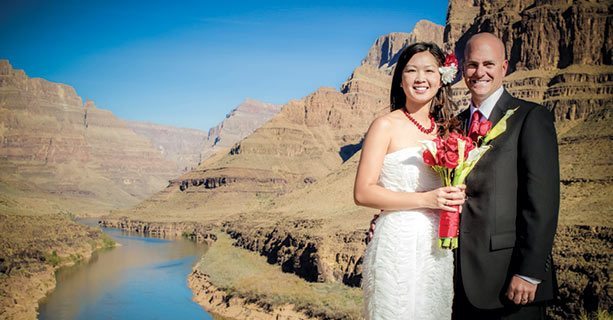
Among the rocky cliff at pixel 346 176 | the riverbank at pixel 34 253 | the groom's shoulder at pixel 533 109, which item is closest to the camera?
the groom's shoulder at pixel 533 109

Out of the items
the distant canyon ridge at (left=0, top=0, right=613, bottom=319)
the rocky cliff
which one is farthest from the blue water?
the rocky cliff

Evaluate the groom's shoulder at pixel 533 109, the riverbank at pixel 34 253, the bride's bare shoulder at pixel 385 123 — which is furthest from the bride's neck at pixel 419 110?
the riverbank at pixel 34 253

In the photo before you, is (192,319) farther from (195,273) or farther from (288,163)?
(288,163)

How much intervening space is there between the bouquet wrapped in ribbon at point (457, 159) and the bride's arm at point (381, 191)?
114 mm

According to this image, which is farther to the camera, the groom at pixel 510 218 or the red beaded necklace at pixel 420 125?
the red beaded necklace at pixel 420 125

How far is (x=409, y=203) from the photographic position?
432 cm

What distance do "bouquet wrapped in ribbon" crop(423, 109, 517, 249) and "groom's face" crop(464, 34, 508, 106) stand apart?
0.36m

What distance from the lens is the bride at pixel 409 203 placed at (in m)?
4.39

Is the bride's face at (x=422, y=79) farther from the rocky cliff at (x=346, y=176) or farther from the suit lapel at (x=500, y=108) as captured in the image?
the rocky cliff at (x=346, y=176)

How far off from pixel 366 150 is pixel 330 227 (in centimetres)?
4934

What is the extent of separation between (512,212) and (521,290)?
0.57 m

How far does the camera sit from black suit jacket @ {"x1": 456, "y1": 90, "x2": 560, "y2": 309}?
406 cm

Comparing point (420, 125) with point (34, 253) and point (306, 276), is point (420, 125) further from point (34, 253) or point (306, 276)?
point (34, 253)

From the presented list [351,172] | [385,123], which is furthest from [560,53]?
[385,123]
